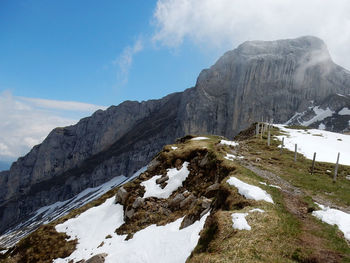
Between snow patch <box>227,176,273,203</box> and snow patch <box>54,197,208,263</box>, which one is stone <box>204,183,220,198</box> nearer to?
snow patch <box>227,176,273,203</box>

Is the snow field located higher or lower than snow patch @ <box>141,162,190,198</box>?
higher

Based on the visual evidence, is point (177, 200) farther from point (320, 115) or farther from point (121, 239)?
point (320, 115)

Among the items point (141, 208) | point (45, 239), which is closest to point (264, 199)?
point (141, 208)

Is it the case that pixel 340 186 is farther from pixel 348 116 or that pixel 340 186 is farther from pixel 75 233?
pixel 348 116

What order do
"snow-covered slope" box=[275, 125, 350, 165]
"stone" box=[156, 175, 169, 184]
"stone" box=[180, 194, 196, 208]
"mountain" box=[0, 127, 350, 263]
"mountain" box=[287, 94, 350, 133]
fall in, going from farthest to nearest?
"mountain" box=[287, 94, 350, 133]
"snow-covered slope" box=[275, 125, 350, 165]
"stone" box=[156, 175, 169, 184]
"stone" box=[180, 194, 196, 208]
"mountain" box=[0, 127, 350, 263]

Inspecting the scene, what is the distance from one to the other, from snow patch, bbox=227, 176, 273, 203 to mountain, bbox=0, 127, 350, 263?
8 cm

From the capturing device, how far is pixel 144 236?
69.2ft

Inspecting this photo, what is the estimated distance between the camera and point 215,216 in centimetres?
1373

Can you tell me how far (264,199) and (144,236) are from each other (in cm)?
1141

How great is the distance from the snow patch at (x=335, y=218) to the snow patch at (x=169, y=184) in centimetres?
1639

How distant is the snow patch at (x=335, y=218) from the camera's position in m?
12.8

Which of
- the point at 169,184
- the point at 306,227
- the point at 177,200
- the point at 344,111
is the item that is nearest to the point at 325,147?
the point at 169,184

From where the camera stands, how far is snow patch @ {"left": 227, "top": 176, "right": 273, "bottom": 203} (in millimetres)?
15803

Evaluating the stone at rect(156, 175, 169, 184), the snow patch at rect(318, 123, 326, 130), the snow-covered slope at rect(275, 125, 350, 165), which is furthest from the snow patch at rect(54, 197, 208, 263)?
the snow patch at rect(318, 123, 326, 130)
